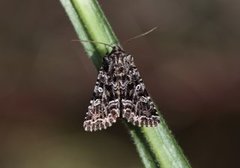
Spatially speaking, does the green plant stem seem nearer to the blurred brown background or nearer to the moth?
the moth

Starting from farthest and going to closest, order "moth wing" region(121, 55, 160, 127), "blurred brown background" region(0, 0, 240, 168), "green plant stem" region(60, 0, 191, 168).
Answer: "blurred brown background" region(0, 0, 240, 168) < "moth wing" region(121, 55, 160, 127) < "green plant stem" region(60, 0, 191, 168)

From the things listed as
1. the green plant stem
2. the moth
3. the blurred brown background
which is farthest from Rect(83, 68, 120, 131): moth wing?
the blurred brown background

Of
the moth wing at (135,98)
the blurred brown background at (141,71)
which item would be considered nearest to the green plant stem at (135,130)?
the moth wing at (135,98)

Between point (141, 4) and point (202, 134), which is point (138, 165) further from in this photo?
point (141, 4)

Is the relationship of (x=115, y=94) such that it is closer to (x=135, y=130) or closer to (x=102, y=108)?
(x=102, y=108)

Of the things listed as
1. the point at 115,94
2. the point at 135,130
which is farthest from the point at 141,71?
the point at 135,130

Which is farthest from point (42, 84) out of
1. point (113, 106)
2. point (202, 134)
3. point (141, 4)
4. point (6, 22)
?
point (113, 106)
